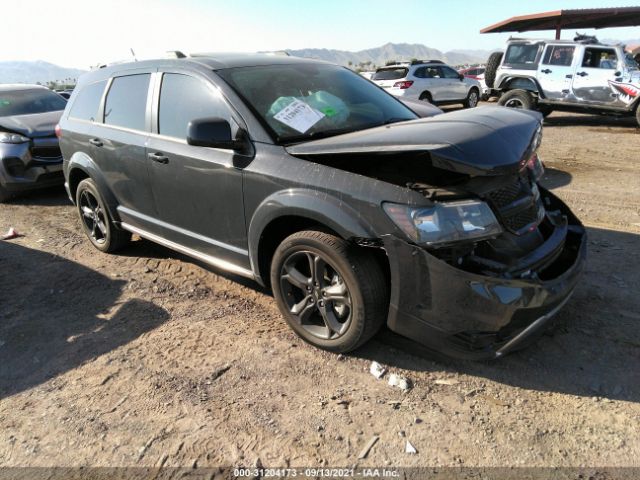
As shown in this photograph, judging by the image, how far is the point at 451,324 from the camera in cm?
241

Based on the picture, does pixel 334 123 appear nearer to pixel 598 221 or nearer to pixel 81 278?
pixel 81 278

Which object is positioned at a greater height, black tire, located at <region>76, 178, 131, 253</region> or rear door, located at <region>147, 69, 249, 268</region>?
rear door, located at <region>147, 69, 249, 268</region>

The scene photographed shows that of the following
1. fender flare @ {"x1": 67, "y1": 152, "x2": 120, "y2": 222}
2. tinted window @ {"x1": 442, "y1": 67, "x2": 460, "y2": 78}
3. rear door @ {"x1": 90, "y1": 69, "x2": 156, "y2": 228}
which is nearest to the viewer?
rear door @ {"x1": 90, "y1": 69, "x2": 156, "y2": 228}

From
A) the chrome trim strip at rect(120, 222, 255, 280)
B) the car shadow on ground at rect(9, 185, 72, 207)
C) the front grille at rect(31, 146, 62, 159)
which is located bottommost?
the car shadow on ground at rect(9, 185, 72, 207)

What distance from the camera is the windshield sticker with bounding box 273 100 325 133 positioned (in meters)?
3.09

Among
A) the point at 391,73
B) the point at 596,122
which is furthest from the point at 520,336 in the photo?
the point at 391,73

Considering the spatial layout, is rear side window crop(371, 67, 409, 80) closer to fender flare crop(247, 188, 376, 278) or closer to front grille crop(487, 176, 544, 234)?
front grille crop(487, 176, 544, 234)

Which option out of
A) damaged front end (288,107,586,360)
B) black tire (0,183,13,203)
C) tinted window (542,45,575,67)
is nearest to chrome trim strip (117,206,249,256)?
damaged front end (288,107,586,360)

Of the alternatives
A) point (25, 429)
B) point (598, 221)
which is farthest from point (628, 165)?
point (25, 429)

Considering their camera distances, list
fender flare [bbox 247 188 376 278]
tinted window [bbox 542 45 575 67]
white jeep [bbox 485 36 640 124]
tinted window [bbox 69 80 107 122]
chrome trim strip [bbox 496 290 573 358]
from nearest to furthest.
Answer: chrome trim strip [bbox 496 290 573 358] < fender flare [bbox 247 188 376 278] < tinted window [bbox 69 80 107 122] < white jeep [bbox 485 36 640 124] < tinted window [bbox 542 45 575 67]

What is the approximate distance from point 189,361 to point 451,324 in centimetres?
167

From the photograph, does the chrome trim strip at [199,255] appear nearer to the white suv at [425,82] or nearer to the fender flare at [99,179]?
the fender flare at [99,179]

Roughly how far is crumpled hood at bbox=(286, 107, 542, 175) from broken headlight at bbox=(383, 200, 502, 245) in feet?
0.64

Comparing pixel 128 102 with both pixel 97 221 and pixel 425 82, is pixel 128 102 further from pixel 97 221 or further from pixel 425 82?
pixel 425 82
